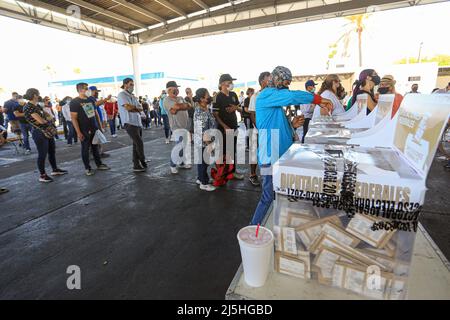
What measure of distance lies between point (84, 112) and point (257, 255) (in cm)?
484

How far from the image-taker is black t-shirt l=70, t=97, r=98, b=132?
188 inches

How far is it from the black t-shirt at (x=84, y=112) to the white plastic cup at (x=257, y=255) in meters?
4.66

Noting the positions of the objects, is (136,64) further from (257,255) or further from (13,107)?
(257,255)

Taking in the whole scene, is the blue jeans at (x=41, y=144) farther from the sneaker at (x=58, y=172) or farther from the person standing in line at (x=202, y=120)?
the person standing in line at (x=202, y=120)

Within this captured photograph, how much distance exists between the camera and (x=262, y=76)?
3777 mm

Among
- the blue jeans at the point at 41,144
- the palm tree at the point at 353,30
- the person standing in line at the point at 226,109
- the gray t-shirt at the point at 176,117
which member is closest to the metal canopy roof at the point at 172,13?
the blue jeans at the point at 41,144

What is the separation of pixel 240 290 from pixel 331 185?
2.71 ft

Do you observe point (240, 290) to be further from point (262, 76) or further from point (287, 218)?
point (262, 76)

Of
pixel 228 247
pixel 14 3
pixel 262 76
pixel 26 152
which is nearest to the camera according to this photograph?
pixel 228 247

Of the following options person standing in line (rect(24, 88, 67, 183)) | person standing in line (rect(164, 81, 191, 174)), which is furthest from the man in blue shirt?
person standing in line (rect(24, 88, 67, 183))

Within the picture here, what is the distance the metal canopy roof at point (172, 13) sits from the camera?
9.21 meters
